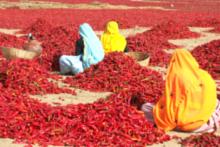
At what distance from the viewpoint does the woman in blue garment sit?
1112 centimetres

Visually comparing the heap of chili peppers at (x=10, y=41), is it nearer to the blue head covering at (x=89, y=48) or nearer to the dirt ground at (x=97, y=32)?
the dirt ground at (x=97, y=32)

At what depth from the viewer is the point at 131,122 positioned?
691 cm

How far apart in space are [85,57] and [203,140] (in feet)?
16.8

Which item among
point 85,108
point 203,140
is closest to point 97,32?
point 85,108

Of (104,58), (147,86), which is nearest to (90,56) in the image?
(104,58)

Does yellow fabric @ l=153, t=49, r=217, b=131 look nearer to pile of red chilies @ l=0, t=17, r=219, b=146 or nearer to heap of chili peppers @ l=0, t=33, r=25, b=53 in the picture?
pile of red chilies @ l=0, t=17, r=219, b=146

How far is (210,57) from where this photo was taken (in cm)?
1278

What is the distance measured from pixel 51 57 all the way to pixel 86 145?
5.64m

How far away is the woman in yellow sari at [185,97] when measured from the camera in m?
6.88

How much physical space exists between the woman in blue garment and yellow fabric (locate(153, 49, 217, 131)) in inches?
169

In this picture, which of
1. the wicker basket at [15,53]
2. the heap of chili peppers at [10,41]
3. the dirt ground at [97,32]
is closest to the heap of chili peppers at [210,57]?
the dirt ground at [97,32]

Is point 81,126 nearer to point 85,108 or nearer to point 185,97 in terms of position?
point 85,108

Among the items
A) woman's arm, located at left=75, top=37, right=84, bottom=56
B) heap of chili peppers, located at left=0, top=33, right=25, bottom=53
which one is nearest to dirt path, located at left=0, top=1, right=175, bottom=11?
heap of chili peppers, located at left=0, top=33, right=25, bottom=53

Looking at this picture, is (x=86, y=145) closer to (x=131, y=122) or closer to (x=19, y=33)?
(x=131, y=122)
